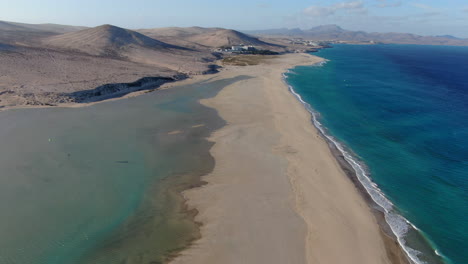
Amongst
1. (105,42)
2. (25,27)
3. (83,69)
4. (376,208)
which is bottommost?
(376,208)

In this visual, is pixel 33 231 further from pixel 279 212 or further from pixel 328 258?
pixel 328 258

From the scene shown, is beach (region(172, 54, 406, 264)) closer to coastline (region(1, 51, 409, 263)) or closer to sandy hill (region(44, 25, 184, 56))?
coastline (region(1, 51, 409, 263))

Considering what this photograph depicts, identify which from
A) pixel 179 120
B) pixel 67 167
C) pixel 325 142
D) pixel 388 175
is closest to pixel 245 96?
pixel 179 120

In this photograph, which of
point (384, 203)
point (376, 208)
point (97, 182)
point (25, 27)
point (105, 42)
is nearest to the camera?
point (376, 208)

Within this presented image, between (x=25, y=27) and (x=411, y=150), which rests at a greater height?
(x=25, y=27)

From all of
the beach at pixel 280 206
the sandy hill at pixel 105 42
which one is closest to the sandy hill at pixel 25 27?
the sandy hill at pixel 105 42

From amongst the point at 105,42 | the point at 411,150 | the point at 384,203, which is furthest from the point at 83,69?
the point at 411,150

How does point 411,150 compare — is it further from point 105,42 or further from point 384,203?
point 105,42

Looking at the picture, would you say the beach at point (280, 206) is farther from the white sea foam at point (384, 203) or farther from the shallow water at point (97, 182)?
the shallow water at point (97, 182)
